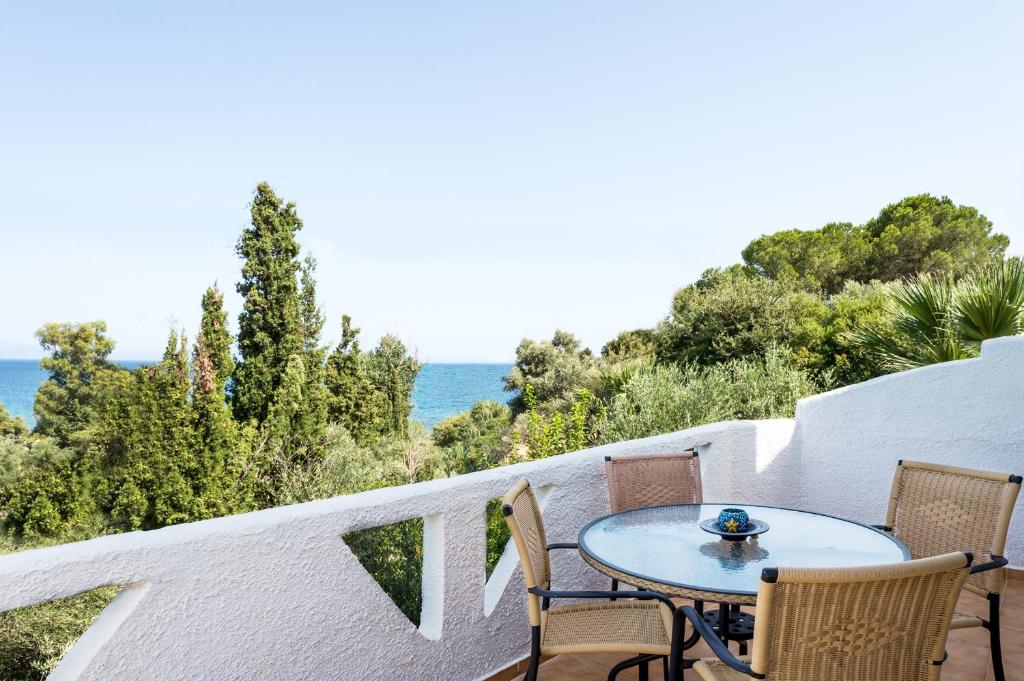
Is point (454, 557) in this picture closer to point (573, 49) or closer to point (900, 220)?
point (573, 49)

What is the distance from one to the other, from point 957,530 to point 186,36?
90.9 feet

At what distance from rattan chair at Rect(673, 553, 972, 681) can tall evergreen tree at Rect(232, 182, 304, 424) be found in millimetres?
19274

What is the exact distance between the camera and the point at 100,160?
32625 mm

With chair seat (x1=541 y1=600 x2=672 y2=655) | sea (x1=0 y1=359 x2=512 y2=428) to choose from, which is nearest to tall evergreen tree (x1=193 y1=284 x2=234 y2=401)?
sea (x1=0 y1=359 x2=512 y2=428)

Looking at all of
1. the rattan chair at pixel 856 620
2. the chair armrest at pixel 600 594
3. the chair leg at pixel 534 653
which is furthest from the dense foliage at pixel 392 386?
the rattan chair at pixel 856 620

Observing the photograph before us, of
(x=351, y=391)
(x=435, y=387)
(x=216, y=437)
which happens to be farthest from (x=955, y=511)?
(x=435, y=387)

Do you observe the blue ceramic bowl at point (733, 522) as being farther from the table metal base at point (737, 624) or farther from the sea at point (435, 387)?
the sea at point (435, 387)

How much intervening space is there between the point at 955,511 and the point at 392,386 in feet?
82.5

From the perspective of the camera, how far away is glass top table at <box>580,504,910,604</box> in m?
1.88

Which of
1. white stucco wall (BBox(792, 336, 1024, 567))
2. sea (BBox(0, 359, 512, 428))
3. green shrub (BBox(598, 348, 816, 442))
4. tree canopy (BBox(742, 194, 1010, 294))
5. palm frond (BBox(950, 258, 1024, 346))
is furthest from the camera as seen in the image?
sea (BBox(0, 359, 512, 428))

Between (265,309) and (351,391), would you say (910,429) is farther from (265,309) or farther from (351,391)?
(351,391)

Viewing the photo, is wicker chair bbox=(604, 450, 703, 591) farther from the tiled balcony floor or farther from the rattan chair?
the rattan chair

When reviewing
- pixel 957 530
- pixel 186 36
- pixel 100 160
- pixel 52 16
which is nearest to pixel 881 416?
pixel 957 530

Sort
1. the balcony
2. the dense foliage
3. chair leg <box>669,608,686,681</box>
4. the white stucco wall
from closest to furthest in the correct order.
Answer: the balcony → chair leg <box>669,608,686,681</box> → the white stucco wall → the dense foliage
